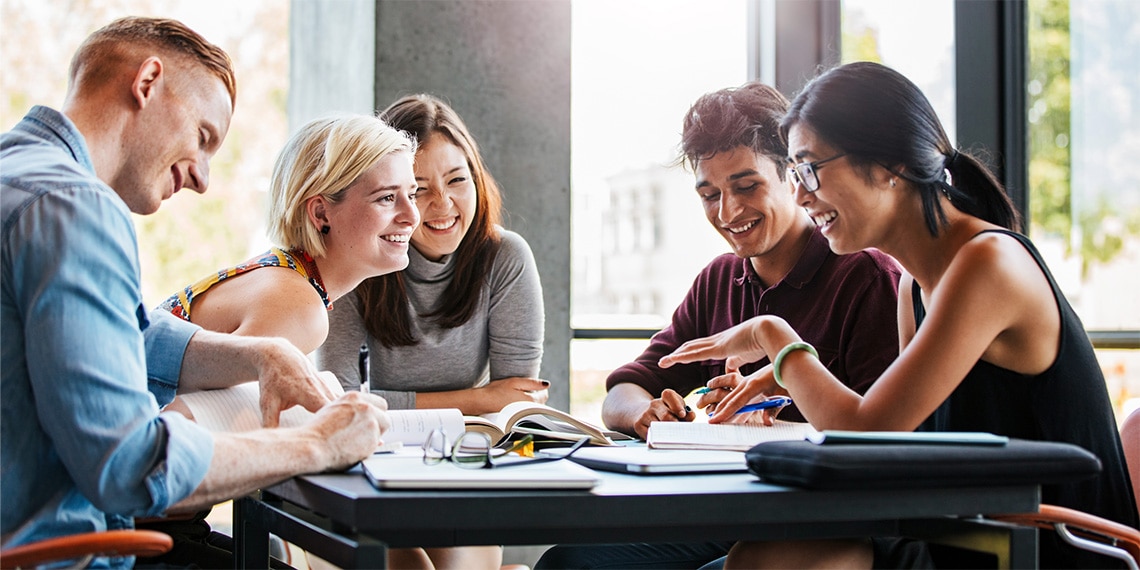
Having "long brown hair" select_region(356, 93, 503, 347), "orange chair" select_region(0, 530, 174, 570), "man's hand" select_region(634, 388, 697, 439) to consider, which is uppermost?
"long brown hair" select_region(356, 93, 503, 347)

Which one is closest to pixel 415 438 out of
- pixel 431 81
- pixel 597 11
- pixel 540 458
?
pixel 540 458

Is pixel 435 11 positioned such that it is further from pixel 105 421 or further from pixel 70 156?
pixel 105 421

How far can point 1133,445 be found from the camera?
6.39 ft

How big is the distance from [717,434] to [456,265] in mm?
1439

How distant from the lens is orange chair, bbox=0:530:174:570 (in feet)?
3.86

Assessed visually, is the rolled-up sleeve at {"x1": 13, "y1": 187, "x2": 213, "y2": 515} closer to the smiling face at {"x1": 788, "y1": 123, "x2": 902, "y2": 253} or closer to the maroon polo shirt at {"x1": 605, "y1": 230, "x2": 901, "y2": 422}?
the smiling face at {"x1": 788, "y1": 123, "x2": 902, "y2": 253}

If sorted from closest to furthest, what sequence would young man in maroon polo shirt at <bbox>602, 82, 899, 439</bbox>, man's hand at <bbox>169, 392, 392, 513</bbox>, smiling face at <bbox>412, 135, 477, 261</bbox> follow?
1. man's hand at <bbox>169, 392, 392, 513</bbox>
2. young man in maroon polo shirt at <bbox>602, 82, 899, 439</bbox>
3. smiling face at <bbox>412, 135, 477, 261</bbox>

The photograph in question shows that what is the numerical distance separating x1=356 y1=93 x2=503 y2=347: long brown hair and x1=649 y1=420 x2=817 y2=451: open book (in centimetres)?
126

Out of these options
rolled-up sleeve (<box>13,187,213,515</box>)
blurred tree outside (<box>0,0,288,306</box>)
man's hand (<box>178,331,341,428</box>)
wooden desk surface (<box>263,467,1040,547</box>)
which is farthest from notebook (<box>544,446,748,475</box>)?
blurred tree outside (<box>0,0,288,306</box>)

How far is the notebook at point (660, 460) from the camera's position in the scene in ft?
4.57

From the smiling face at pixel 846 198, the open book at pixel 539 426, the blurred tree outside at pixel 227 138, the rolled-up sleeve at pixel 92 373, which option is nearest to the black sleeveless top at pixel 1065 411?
the smiling face at pixel 846 198

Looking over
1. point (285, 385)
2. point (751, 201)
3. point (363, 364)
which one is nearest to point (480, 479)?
point (285, 385)

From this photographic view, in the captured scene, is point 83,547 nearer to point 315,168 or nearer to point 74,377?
point 74,377

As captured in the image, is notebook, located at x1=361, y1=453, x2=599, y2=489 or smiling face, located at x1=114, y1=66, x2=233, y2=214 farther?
smiling face, located at x1=114, y1=66, x2=233, y2=214
